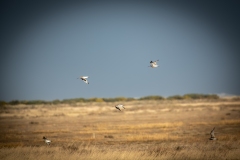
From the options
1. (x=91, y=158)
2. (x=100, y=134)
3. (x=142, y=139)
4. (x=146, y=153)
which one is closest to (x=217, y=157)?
(x=146, y=153)

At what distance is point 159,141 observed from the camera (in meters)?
25.2

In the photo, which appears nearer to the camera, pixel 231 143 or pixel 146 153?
pixel 146 153

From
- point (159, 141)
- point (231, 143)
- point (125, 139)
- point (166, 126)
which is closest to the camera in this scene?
point (231, 143)

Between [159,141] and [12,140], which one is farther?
[12,140]

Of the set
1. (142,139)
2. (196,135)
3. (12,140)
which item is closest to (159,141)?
(142,139)

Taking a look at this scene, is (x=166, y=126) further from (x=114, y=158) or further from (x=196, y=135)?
(x=114, y=158)

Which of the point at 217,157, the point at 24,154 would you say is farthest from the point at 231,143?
the point at 24,154

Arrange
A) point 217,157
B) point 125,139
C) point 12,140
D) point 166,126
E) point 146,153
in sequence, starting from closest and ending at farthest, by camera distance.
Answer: point 217,157
point 146,153
point 125,139
point 12,140
point 166,126

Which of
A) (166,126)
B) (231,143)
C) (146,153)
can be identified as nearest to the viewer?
(146,153)

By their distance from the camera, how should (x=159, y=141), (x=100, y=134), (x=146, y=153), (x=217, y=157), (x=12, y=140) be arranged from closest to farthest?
1. (x=217, y=157)
2. (x=146, y=153)
3. (x=159, y=141)
4. (x=12, y=140)
5. (x=100, y=134)

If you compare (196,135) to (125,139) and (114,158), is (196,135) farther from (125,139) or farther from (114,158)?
(114,158)

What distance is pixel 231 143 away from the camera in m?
21.4

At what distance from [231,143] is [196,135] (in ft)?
22.2

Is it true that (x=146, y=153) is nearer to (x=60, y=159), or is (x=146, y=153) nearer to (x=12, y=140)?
(x=60, y=159)
